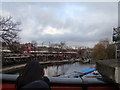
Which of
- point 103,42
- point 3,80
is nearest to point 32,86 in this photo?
point 3,80

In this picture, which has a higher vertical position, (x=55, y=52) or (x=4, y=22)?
(x=4, y=22)

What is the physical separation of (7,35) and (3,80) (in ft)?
57.2

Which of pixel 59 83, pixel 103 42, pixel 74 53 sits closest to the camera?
pixel 59 83

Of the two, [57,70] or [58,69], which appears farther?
[58,69]

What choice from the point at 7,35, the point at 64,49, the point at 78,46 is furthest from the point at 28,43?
the point at 78,46

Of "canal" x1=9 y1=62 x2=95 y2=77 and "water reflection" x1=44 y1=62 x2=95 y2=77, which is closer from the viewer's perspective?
"canal" x1=9 y1=62 x2=95 y2=77

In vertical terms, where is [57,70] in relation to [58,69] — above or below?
above

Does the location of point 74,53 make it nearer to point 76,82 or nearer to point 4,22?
point 4,22

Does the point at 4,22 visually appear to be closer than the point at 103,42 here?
Yes

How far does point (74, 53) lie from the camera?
9275cm

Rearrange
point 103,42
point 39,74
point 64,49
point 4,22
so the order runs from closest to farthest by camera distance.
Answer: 1. point 39,74
2. point 4,22
3. point 103,42
4. point 64,49

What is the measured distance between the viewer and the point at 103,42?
5166cm

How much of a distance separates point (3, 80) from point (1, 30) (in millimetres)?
17079

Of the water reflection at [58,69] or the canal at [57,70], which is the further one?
the water reflection at [58,69]
